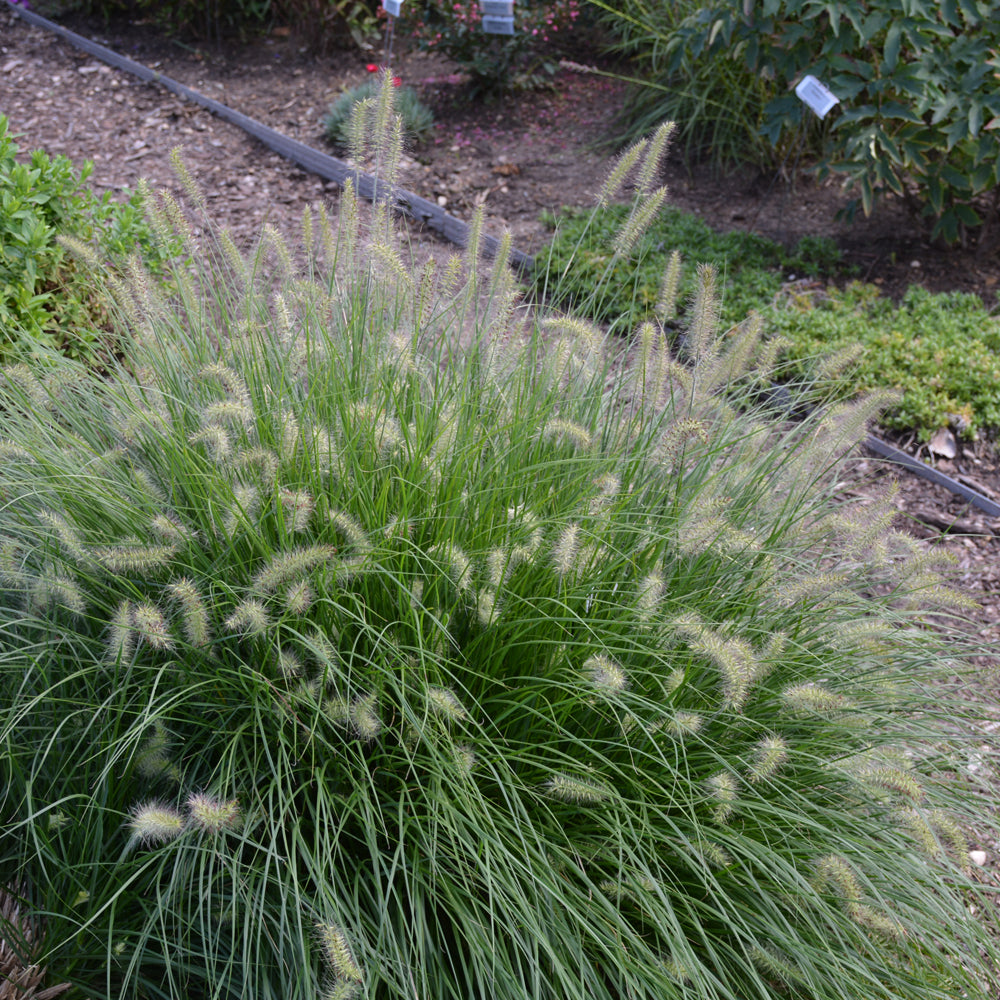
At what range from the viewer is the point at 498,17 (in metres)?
5.65

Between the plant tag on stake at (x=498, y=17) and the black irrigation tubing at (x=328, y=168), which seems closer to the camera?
the black irrigation tubing at (x=328, y=168)

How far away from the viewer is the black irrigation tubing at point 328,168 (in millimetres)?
4328

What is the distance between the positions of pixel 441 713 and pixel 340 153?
230 inches

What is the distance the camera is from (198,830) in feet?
6.37

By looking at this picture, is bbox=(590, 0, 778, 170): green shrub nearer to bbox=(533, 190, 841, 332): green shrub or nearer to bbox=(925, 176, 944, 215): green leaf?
bbox=(533, 190, 841, 332): green shrub

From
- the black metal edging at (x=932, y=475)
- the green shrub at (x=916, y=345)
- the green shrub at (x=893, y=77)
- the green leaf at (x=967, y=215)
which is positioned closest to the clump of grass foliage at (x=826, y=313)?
the green shrub at (x=916, y=345)

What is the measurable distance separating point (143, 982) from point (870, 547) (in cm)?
216

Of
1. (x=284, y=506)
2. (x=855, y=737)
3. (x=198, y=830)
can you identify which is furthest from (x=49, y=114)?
(x=855, y=737)

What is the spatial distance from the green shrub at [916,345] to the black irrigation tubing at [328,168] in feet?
0.73

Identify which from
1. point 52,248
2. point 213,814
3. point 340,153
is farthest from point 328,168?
point 213,814

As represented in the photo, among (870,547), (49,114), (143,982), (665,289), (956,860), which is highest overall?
(665,289)

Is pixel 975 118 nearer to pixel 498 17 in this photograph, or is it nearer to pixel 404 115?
pixel 498 17

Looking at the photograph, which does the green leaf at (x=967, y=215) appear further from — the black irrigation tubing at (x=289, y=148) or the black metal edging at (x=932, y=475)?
the black irrigation tubing at (x=289, y=148)

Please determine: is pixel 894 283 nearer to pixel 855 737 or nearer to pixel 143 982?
pixel 855 737
